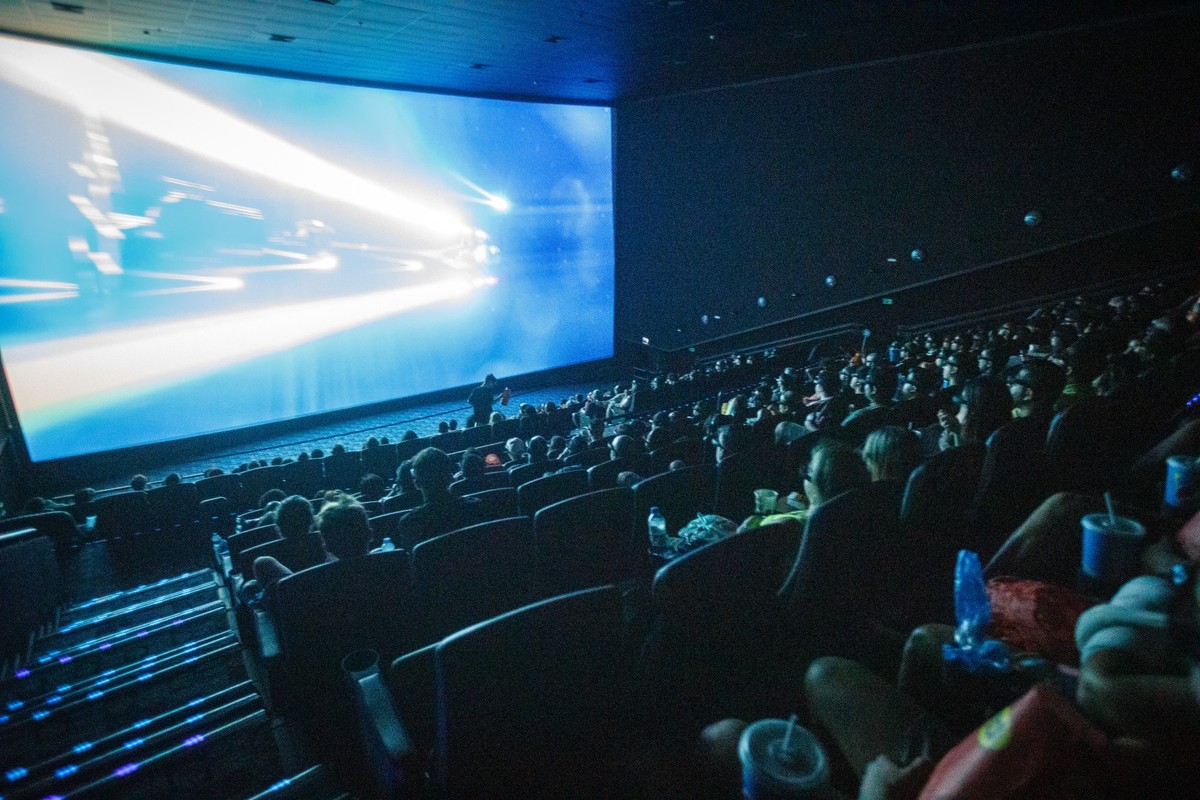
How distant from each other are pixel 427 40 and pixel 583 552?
27.2 feet

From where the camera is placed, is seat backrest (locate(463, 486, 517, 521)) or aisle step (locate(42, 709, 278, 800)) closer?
aisle step (locate(42, 709, 278, 800))

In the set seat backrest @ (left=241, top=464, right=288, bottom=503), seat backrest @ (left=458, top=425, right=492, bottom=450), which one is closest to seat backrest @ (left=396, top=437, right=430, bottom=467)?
seat backrest @ (left=458, top=425, right=492, bottom=450)

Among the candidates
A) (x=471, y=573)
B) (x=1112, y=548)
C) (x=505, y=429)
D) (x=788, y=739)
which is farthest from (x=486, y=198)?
(x=788, y=739)

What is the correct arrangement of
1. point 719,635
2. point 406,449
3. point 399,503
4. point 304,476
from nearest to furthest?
point 719,635 → point 399,503 → point 304,476 → point 406,449

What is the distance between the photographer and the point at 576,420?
9836 mm

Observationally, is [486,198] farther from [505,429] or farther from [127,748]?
[127,748]

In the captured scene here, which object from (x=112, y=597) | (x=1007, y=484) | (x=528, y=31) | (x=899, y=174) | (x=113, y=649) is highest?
(x=528, y=31)

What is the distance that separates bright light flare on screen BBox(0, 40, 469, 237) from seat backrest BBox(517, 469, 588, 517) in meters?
8.45

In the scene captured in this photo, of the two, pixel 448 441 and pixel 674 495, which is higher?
pixel 674 495

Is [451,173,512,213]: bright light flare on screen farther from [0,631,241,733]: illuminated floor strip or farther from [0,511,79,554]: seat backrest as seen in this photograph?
[0,631,241,733]: illuminated floor strip

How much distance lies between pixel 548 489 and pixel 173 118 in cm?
906

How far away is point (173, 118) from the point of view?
9.02 meters

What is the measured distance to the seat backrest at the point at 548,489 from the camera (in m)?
4.12

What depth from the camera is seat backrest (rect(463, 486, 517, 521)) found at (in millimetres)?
4039
